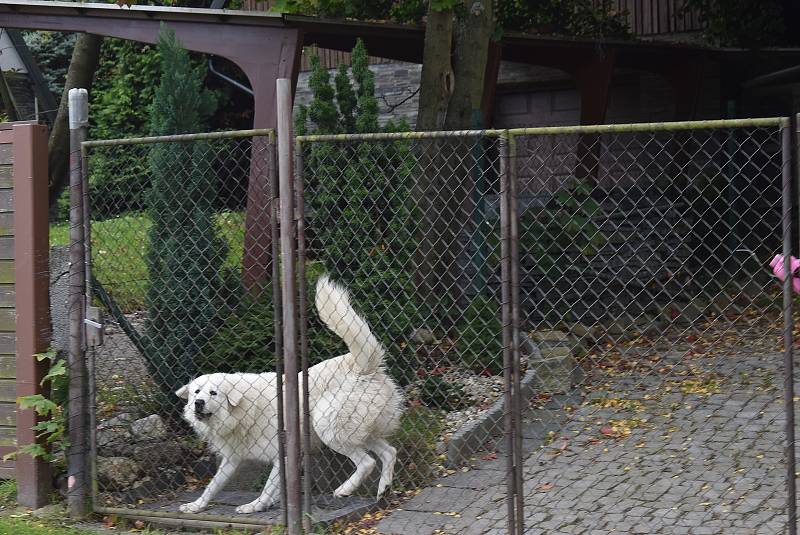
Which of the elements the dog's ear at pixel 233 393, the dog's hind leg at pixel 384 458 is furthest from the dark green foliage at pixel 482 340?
the dog's ear at pixel 233 393

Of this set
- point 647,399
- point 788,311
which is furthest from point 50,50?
point 788,311

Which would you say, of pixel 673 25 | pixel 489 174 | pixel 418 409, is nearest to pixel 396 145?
pixel 418 409

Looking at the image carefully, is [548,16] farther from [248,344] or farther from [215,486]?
[215,486]

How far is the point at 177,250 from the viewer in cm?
647

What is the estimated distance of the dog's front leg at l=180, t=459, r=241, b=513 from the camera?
217 inches

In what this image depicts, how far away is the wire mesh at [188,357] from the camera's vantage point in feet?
18.5

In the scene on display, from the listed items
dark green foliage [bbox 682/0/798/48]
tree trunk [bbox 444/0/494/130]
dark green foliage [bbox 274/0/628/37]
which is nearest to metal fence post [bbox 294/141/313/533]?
tree trunk [bbox 444/0/494/130]

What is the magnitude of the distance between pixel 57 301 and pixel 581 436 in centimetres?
343

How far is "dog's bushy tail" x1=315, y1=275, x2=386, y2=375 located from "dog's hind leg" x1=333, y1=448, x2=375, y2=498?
455mm

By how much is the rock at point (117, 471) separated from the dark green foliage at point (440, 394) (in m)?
1.93

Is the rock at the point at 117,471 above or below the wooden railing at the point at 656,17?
below

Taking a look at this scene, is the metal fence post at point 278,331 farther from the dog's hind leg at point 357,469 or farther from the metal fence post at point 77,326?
the metal fence post at point 77,326

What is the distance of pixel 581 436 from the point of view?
21.5ft

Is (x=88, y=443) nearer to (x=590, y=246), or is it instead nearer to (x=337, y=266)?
(x=337, y=266)
